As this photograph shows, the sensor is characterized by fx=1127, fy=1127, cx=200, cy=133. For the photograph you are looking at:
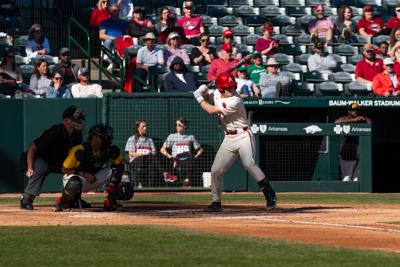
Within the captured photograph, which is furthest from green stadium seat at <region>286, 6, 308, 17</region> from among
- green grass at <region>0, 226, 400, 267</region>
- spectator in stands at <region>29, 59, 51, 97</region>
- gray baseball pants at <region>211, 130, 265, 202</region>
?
green grass at <region>0, 226, 400, 267</region>

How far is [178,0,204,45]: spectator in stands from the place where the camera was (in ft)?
73.7

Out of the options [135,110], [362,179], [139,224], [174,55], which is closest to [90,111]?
[135,110]

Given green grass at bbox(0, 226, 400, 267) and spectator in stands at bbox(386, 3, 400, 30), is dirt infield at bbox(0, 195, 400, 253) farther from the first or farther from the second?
spectator in stands at bbox(386, 3, 400, 30)

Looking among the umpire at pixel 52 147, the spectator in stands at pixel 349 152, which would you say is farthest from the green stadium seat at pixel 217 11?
the umpire at pixel 52 147

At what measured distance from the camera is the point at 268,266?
886 cm

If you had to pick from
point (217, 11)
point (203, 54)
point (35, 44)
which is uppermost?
point (217, 11)

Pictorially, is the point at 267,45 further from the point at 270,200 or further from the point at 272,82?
the point at 270,200

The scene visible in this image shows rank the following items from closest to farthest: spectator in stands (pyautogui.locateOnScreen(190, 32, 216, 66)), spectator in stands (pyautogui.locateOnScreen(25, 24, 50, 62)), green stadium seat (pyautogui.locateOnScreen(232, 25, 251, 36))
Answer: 1. spectator in stands (pyautogui.locateOnScreen(25, 24, 50, 62))
2. spectator in stands (pyautogui.locateOnScreen(190, 32, 216, 66))
3. green stadium seat (pyautogui.locateOnScreen(232, 25, 251, 36))

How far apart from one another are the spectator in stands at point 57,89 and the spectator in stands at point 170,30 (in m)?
2.70

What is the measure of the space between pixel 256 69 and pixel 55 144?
712cm

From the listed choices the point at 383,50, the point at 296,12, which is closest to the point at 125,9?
the point at 296,12

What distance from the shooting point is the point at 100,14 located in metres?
22.1

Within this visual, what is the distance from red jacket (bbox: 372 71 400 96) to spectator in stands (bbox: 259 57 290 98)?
1600mm

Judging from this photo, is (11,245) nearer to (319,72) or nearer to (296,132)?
(296,132)
